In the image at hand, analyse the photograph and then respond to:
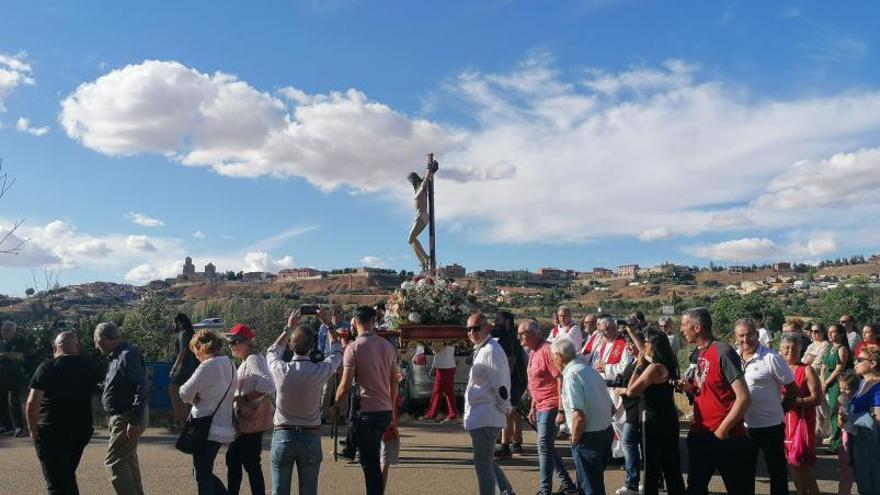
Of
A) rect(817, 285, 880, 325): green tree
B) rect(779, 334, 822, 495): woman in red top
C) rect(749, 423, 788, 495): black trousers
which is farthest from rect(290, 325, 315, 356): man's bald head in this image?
rect(817, 285, 880, 325): green tree

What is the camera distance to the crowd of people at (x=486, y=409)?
540cm

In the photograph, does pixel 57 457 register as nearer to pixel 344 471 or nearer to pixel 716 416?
pixel 344 471

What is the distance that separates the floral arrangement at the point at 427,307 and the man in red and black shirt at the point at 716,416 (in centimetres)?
588

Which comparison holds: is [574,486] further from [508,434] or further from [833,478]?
[833,478]

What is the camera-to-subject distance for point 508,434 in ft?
28.2

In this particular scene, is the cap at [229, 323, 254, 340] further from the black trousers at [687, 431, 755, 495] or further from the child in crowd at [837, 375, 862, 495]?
the child in crowd at [837, 375, 862, 495]

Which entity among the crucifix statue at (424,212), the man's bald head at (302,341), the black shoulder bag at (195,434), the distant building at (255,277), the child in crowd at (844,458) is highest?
the distant building at (255,277)

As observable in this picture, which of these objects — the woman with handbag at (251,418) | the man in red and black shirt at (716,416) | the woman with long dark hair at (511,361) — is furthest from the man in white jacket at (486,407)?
the woman with long dark hair at (511,361)

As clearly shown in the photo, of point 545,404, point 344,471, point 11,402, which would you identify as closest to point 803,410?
point 545,404

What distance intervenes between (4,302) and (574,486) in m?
71.6

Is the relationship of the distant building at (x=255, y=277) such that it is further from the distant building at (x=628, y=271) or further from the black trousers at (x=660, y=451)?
the black trousers at (x=660, y=451)

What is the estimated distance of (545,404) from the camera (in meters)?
6.64

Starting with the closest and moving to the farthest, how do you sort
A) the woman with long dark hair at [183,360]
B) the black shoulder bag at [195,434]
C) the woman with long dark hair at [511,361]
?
the black shoulder bag at [195,434] → the woman with long dark hair at [183,360] → the woman with long dark hair at [511,361]

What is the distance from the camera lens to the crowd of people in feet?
17.7
